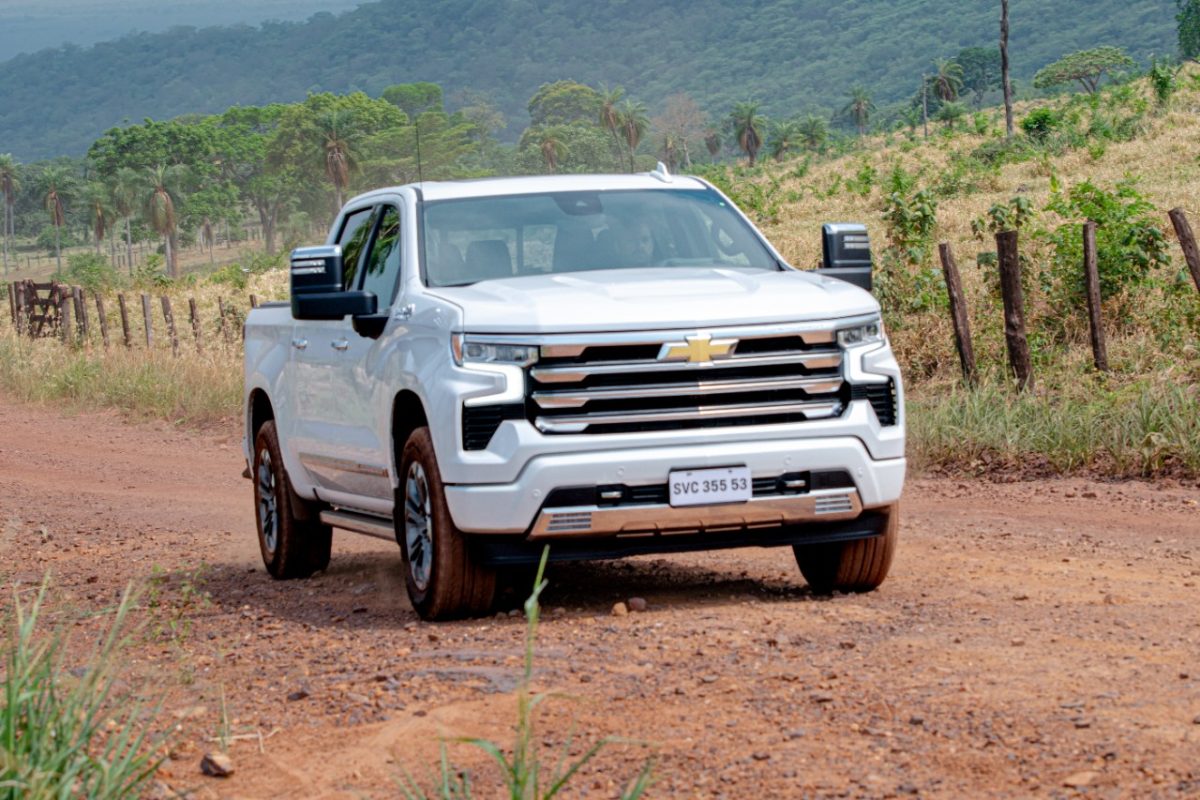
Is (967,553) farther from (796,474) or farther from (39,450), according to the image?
(39,450)

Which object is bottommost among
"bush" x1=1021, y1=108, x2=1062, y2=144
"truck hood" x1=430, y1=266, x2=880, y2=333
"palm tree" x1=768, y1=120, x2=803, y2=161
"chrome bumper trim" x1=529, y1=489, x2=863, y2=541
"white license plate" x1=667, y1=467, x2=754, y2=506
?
"chrome bumper trim" x1=529, y1=489, x2=863, y2=541

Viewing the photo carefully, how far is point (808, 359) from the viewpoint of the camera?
704 cm

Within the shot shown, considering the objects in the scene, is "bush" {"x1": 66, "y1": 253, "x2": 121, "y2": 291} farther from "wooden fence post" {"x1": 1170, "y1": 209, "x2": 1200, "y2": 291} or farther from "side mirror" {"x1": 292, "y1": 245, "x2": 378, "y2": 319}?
"side mirror" {"x1": 292, "y1": 245, "x2": 378, "y2": 319}

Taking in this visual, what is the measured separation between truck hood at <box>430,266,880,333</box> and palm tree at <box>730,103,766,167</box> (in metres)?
154

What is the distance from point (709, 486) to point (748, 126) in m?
159

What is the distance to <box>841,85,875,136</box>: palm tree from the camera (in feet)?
571

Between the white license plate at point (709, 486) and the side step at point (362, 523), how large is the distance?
5.31ft

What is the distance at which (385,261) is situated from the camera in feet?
27.8

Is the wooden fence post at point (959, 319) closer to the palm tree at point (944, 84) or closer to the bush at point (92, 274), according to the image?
the bush at point (92, 274)

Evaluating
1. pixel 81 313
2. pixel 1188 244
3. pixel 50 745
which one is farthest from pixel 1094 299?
pixel 81 313

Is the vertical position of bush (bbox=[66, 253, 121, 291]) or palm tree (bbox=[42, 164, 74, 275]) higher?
palm tree (bbox=[42, 164, 74, 275])

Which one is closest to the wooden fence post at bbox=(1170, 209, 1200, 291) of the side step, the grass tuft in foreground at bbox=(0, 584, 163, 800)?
the side step

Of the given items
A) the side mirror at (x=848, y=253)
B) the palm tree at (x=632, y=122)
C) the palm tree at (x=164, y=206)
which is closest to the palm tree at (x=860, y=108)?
the palm tree at (x=632, y=122)

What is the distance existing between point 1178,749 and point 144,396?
1842cm
